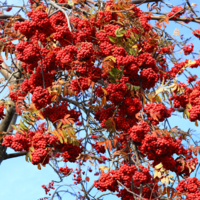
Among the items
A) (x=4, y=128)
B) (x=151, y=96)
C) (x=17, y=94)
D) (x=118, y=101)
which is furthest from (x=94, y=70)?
(x=4, y=128)

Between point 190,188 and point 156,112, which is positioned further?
point 190,188

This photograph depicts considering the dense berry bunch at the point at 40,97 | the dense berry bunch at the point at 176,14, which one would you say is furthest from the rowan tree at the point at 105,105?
the dense berry bunch at the point at 176,14

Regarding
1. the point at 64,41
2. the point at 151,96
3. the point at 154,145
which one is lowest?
the point at 154,145

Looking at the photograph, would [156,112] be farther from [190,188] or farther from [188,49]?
[188,49]

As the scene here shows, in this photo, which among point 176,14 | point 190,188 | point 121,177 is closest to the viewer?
point 121,177

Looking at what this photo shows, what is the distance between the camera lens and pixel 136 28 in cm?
310

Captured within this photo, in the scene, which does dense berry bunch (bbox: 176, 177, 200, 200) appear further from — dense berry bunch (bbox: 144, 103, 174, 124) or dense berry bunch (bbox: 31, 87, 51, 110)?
dense berry bunch (bbox: 31, 87, 51, 110)

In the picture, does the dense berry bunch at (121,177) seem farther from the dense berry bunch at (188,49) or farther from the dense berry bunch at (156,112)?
the dense berry bunch at (188,49)

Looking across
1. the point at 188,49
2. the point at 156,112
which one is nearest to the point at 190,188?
the point at 156,112

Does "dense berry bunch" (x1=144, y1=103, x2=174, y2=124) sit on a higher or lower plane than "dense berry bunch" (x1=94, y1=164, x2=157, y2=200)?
higher

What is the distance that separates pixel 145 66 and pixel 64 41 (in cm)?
89

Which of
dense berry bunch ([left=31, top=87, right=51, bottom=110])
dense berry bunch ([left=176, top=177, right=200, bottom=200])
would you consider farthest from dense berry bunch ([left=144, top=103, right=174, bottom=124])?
dense berry bunch ([left=31, top=87, right=51, bottom=110])

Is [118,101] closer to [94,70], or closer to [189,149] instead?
[94,70]

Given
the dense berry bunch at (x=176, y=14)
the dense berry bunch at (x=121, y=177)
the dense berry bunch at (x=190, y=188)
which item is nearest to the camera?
the dense berry bunch at (x=121, y=177)
